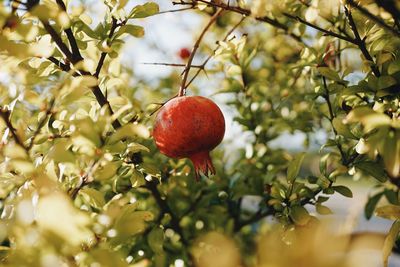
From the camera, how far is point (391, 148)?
52cm

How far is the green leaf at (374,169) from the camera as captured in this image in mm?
819

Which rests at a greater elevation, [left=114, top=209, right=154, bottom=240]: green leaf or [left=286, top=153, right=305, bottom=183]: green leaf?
[left=114, top=209, right=154, bottom=240]: green leaf

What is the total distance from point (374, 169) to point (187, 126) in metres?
0.39

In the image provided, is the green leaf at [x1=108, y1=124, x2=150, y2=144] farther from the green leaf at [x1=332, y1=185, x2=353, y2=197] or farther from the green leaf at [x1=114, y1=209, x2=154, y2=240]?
the green leaf at [x1=332, y1=185, x2=353, y2=197]

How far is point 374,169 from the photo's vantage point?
82cm

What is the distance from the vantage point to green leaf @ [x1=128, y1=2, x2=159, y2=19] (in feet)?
2.68

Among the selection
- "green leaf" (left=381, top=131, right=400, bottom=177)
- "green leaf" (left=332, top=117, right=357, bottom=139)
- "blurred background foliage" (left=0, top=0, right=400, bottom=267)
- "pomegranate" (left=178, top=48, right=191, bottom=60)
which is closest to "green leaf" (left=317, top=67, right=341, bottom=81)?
"blurred background foliage" (left=0, top=0, right=400, bottom=267)

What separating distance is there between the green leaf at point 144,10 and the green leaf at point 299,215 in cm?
Result: 50

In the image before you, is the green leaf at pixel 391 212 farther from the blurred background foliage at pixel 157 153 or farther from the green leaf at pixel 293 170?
the green leaf at pixel 293 170

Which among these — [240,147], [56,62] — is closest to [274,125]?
[240,147]

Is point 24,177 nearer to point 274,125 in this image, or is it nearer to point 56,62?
point 56,62

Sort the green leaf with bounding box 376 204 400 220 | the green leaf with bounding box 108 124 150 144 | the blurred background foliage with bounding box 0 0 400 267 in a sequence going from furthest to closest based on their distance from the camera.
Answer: the green leaf with bounding box 376 204 400 220 < the green leaf with bounding box 108 124 150 144 < the blurred background foliage with bounding box 0 0 400 267

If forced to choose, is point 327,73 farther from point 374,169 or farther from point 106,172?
point 106,172

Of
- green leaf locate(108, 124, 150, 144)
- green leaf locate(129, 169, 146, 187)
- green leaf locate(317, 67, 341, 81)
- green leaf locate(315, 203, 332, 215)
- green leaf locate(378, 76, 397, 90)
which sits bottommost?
green leaf locate(315, 203, 332, 215)
